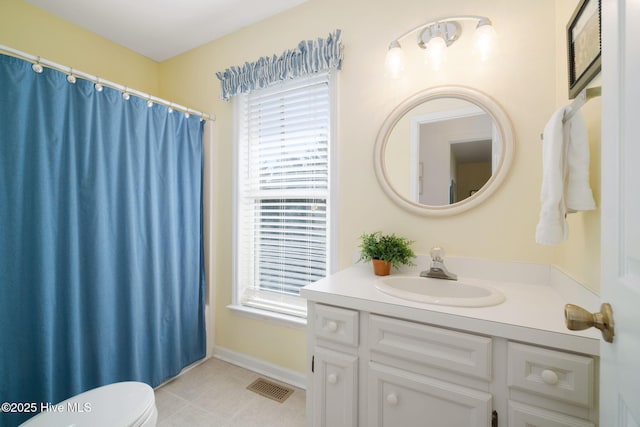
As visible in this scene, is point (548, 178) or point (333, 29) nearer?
point (548, 178)

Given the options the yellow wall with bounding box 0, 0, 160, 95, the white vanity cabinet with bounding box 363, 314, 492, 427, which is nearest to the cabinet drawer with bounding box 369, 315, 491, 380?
the white vanity cabinet with bounding box 363, 314, 492, 427

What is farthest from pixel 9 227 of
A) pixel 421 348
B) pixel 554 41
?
pixel 554 41

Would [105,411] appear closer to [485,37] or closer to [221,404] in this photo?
[221,404]

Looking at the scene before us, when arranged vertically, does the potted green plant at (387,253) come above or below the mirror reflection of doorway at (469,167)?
below

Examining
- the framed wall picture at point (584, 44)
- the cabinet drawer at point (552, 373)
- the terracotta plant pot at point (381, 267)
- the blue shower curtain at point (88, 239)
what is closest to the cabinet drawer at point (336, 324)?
the terracotta plant pot at point (381, 267)

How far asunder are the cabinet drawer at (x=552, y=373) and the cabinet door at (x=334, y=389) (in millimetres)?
535

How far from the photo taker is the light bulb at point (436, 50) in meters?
1.37

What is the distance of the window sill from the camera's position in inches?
72.2

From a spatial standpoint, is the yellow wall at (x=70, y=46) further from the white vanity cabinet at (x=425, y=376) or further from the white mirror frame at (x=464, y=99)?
the white vanity cabinet at (x=425, y=376)

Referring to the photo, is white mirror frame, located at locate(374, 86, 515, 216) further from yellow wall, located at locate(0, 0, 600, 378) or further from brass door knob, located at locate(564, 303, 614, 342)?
brass door knob, located at locate(564, 303, 614, 342)

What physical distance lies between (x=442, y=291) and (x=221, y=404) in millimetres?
1499

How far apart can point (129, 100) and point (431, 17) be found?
6.01 feet

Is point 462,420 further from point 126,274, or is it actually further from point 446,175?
point 126,274

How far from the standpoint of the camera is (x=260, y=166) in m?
2.05
